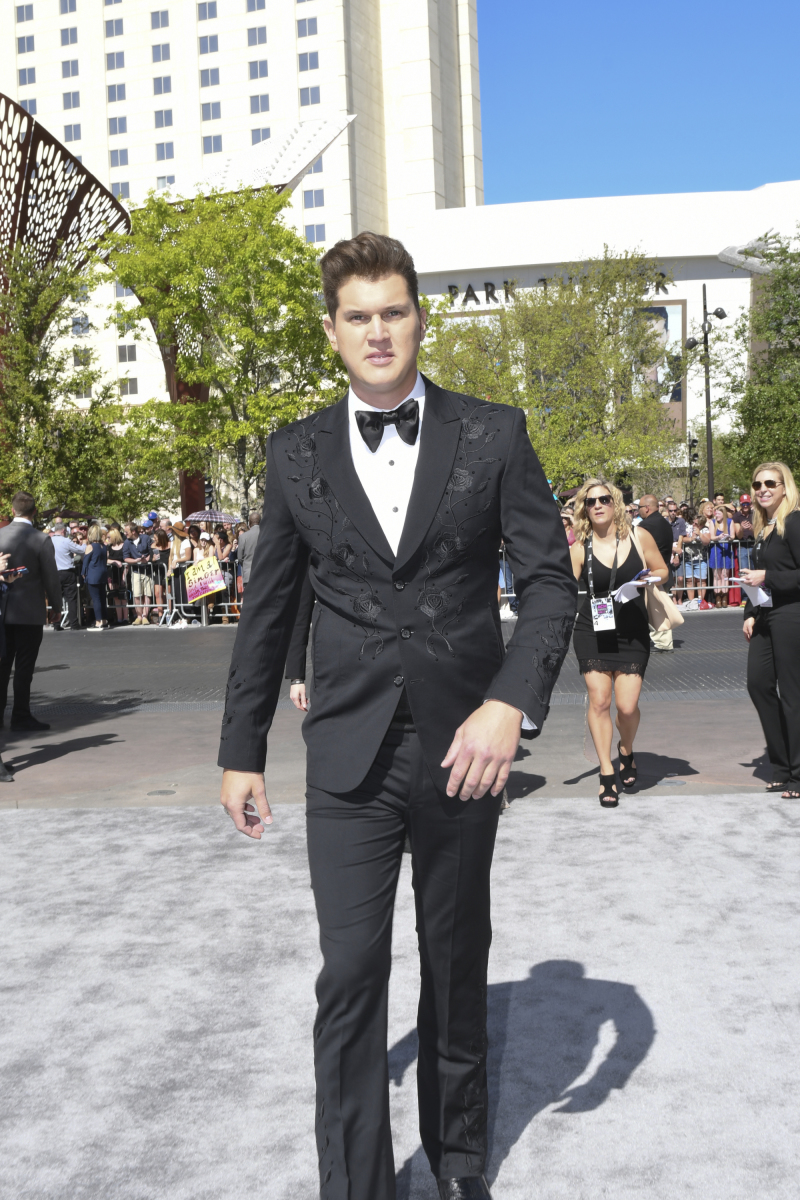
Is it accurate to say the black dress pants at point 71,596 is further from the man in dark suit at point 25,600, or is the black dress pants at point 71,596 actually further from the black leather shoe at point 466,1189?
the black leather shoe at point 466,1189

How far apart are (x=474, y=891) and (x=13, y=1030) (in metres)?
2.05

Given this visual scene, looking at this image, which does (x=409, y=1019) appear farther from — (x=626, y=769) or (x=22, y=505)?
(x=22, y=505)

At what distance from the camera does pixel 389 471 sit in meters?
2.57

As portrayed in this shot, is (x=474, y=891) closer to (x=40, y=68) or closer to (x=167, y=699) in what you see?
(x=167, y=699)

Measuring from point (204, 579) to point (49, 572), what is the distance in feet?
31.6

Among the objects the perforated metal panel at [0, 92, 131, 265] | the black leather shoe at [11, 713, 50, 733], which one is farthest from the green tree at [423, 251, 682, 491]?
the black leather shoe at [11, 713, 50, 733]

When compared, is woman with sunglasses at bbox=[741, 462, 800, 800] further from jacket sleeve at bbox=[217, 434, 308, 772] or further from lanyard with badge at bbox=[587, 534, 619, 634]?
jacket sleeve at bbox=[217, 434, 308, 772]

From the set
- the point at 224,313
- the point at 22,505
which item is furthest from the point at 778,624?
the point at 224,313

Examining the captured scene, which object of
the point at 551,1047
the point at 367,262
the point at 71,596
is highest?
the point at 367,262

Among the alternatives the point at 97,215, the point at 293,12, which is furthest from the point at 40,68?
the point at 97,215

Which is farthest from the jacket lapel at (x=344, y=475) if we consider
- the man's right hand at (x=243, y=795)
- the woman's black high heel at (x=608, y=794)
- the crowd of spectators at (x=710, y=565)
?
the crowd of spectators at (x=710, y=565)

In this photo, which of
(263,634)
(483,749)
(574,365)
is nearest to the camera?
(483,749)

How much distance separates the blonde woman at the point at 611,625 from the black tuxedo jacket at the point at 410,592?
469 cm

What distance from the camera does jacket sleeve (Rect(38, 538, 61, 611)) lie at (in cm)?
1083
